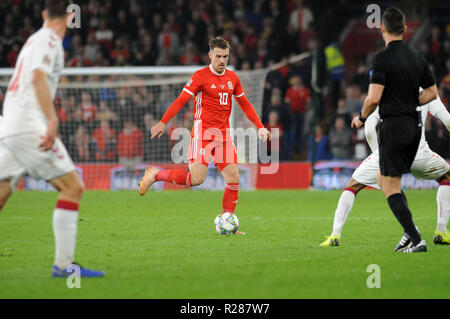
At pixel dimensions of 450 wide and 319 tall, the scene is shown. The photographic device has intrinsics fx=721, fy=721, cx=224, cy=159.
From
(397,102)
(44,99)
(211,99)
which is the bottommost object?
(44,99)

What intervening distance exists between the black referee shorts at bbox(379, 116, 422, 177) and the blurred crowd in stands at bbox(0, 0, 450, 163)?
1029 cm

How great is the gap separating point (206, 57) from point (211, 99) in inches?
480

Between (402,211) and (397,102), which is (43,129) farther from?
(402,211)

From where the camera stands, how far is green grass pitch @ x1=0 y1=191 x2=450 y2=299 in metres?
5.33

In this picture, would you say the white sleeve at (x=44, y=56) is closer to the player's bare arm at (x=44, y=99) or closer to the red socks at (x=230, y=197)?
the player's bare arm at (x=44, y=99)

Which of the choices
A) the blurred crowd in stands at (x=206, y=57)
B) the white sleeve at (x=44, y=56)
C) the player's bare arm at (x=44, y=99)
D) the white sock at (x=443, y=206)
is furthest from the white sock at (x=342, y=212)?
the blurred crowd in stands at (x=206, y=57)

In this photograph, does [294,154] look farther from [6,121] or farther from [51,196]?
[6,121]

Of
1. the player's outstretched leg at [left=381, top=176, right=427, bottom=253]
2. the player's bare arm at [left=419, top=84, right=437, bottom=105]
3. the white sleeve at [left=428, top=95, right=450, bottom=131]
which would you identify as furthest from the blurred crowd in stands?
the player's outstretched leg at [left=381, top=176, right=427, bottom=253]

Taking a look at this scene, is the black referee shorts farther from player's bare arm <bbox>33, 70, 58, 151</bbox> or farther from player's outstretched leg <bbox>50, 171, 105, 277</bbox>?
player's bare arm <bbox>33, 70, 58, 151</bbox>

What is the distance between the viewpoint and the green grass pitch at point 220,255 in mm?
5328

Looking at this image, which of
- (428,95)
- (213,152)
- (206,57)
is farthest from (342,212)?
(206,57)

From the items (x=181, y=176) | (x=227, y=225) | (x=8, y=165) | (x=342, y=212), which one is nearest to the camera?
(x=8, y=165)

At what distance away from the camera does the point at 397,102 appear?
268 inches

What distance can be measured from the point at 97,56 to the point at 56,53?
16372 millimetres
